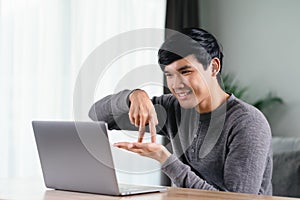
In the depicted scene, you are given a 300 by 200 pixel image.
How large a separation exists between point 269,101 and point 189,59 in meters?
2.35

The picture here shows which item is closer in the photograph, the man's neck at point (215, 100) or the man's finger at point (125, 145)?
the man's finger at point (125, 145)

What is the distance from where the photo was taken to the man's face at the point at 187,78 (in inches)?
79.6

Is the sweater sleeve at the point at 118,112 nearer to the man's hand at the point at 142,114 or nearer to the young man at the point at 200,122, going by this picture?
the young man at the point at 200,122

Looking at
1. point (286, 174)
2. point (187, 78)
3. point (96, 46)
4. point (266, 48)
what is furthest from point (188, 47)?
point (266, 48)

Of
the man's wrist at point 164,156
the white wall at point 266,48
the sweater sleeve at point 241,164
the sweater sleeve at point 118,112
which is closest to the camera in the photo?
the man's wrist at point 164,156

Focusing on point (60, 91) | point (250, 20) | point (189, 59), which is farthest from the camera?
point (250, 20)

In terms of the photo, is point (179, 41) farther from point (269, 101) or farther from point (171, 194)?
point (269, 101)

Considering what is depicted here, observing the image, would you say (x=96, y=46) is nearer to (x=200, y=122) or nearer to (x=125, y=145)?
(x=200, y=122)

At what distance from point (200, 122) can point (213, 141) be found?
0.11m

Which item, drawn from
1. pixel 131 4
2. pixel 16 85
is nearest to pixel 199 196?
pixel 16 85

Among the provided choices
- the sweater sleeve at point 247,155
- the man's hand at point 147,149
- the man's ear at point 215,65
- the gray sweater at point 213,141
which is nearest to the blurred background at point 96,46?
the gray sweater at point 213,141

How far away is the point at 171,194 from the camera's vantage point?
172 cm

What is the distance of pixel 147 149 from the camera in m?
1.73

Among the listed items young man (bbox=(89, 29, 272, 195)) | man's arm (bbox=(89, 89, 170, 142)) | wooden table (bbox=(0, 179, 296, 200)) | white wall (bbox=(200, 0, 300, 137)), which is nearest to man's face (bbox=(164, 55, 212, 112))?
young man (bbox=(89, 29, 272, 195))
